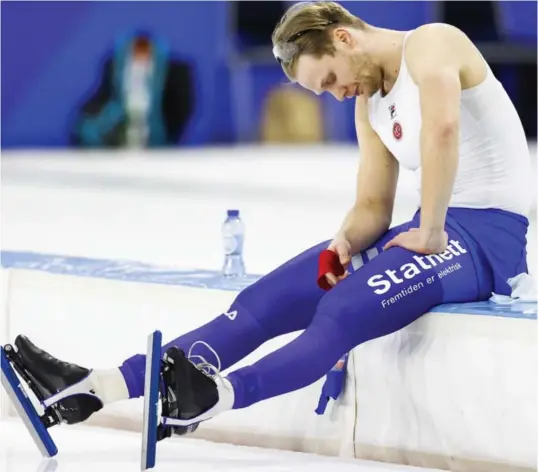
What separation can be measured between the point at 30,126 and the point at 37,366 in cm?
796

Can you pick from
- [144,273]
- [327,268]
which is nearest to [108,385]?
[327,268]

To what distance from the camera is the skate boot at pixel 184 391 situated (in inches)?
94.0

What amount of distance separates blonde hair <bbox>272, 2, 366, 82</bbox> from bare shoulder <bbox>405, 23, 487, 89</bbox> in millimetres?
137

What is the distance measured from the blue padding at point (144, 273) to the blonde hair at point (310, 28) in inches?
22.4

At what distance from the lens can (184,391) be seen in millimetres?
2391

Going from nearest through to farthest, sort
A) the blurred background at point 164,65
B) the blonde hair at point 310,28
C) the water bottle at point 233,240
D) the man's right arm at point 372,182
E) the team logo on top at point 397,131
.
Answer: the blonde hair at point 310,28
the team logo on top at point 397,131
the man's right arm at point 372,182
the water bottle at point 233,240
the blurred background at point 164,65

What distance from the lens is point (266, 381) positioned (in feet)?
8.03

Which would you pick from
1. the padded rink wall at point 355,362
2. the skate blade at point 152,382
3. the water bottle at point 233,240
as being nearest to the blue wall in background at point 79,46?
the padded rink wall at point 355,362

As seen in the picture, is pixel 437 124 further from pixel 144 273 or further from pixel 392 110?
pixel 144 273

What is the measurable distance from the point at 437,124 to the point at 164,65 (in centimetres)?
795

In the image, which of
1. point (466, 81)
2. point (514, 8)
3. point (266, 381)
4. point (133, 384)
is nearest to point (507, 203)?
point (466, 81)

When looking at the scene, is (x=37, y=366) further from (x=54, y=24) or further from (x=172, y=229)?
(x=54, y=24)

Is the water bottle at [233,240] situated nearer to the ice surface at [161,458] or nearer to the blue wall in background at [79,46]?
the ice surface at [161,458]

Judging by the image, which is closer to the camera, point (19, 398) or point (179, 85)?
point (19, 398)
